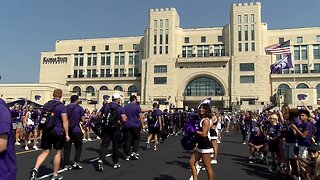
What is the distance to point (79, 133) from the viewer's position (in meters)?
7.86

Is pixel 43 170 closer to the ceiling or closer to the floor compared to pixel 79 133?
closer to the floor

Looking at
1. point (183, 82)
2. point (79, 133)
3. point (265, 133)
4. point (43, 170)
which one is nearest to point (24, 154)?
point (43, 170)

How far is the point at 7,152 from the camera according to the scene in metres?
2.38

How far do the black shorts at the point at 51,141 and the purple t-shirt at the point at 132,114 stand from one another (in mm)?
3360

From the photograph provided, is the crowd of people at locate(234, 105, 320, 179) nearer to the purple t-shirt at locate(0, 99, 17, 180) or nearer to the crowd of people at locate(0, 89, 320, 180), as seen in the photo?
the crowd of people at locate(0, 89, 320, 180)

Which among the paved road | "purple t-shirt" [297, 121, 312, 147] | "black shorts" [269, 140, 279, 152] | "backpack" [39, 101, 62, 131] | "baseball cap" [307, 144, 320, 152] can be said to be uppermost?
"backpack" [39, 101, 62, 131]

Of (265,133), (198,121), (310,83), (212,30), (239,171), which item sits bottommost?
(239,171)

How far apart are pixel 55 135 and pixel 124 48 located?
237 feet

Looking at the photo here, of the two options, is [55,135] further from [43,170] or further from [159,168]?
[159,168]

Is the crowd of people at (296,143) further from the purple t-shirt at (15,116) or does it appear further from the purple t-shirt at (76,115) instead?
the purple t-shirt at (15,116)

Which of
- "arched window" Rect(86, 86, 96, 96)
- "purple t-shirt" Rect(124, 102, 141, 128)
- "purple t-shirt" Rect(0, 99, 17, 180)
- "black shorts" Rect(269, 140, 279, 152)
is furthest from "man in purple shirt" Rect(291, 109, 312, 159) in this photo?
"arched window" Rect(86, 86, 96, 96)

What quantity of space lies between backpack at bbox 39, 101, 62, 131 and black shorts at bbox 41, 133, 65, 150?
0.54 feet

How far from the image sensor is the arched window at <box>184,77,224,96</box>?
67312 mm

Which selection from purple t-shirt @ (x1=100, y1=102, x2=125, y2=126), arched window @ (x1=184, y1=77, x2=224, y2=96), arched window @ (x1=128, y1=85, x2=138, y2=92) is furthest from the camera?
arched window @ (x1=128, y1=85, x2=138, y2=92)
